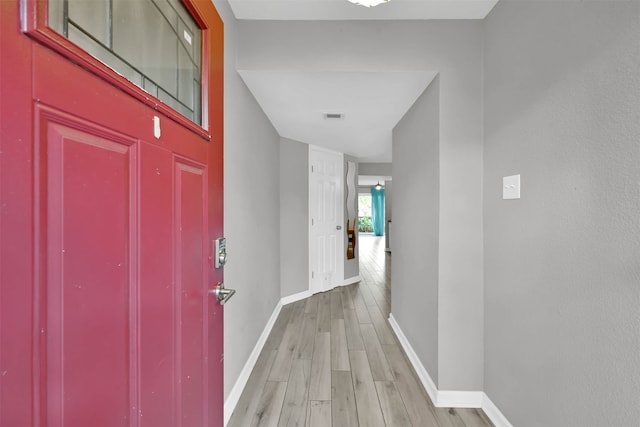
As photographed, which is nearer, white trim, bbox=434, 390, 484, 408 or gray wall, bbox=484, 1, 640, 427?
gray wall, bbox=484, 1, 640, 427

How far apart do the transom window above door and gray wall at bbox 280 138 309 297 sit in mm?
2144

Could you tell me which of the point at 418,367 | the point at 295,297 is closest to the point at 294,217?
the point at 295,297

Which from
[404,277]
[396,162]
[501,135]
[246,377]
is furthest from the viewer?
[396,162]

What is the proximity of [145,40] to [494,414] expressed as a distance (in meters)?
2.31

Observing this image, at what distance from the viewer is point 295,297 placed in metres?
3.21

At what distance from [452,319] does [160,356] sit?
1515mm

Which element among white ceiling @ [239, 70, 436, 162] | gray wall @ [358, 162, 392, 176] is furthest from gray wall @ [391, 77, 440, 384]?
gray wall @ [358, 162, 392, 176]

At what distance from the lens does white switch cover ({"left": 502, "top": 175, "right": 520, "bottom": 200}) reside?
1.25 meters

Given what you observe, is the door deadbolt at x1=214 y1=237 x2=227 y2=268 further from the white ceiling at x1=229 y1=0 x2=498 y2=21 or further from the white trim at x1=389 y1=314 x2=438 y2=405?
the white trim at x1=389 y1=314 x2=438 y2=405

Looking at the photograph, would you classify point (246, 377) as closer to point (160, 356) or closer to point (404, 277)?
point (160, 356)

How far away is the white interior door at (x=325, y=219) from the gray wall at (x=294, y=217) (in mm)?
94

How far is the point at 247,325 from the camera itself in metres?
1.81

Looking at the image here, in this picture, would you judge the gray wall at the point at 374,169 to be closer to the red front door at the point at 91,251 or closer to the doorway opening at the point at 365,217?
the red front door at the point at 91,251

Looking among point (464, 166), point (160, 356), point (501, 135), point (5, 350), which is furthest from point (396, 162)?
point (5, 350)
